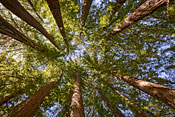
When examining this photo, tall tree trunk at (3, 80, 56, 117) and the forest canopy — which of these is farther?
the forest canopy

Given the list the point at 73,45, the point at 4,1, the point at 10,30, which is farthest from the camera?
the point at 73,45

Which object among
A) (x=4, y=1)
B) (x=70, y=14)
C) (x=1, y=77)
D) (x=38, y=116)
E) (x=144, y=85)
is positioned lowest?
(x=38, y=116)

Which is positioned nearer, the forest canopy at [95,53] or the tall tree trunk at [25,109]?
the tall tree trunk at [25,109]

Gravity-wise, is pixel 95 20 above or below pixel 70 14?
Result: below

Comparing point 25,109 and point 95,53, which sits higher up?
point 95,53

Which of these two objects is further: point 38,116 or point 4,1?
point 38,116

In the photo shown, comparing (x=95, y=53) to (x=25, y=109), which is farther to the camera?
(x=95, y=53)

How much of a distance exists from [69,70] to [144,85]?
365 centimetres

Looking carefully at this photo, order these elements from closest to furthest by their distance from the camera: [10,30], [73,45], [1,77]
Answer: [1,77]
[10,30]
[73,45]

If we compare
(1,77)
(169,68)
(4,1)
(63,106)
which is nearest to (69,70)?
(63,106)

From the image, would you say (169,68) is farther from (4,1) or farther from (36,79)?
(4,1)

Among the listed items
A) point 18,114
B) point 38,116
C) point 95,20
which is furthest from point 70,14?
point 38,116

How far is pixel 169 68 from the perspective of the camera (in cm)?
387

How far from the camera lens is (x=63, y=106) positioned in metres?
3.69
